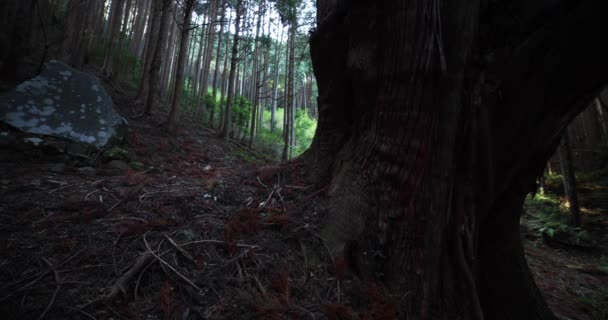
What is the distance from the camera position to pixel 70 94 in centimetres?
434

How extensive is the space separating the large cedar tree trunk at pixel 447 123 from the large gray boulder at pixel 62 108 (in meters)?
4.39

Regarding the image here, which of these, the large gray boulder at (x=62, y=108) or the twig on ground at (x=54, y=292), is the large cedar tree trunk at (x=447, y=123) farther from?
the large gray boulder at (x=62, y=108)

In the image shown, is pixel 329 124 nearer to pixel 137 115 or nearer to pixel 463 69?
pixel 463 69

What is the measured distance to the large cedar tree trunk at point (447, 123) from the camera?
171cm

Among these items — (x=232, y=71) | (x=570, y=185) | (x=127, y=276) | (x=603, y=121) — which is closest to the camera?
(x=127, y=276)

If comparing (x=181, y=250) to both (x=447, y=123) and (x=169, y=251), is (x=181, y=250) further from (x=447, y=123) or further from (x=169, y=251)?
(x=447, y=123)

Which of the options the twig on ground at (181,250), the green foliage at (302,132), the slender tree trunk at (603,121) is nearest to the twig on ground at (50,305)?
the twig on ground at (181,250)

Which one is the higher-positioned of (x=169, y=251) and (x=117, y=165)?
(x=117, y=165)

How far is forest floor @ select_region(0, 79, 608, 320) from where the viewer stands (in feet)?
4.27

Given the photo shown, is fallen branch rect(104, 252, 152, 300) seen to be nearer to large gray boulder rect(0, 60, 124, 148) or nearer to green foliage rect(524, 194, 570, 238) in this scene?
large gray boulder rect(0, 60, 124, 148)

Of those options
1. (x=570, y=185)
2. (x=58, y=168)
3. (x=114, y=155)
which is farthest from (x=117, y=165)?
(x=570, y=185)

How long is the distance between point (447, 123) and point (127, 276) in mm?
2241

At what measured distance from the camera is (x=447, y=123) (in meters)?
1.75

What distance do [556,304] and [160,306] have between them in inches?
189
